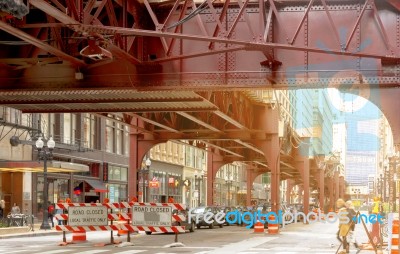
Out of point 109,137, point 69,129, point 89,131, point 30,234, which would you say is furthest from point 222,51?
point 109,137

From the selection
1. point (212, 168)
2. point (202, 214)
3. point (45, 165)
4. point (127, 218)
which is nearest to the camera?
point (127, 218)

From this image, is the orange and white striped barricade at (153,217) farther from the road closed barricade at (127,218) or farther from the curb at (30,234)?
the curb at (30,234)

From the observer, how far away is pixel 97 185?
6062 centimetres

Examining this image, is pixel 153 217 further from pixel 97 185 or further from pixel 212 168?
pixel 97 185

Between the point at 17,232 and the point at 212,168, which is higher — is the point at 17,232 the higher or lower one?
the lower one

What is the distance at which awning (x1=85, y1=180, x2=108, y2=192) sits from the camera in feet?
195

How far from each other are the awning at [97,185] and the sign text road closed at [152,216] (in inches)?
1286

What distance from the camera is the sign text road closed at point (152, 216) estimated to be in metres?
26.8

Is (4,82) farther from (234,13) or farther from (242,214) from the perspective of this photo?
(242,214)

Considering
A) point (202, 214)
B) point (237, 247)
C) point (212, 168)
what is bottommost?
point (237, 247)

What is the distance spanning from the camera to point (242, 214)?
5544 cm

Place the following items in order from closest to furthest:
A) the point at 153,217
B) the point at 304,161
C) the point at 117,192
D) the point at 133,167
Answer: the point at 153,217, the point at 133,167, the point at 117,192, the point at 304,161

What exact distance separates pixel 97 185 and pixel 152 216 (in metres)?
34.3

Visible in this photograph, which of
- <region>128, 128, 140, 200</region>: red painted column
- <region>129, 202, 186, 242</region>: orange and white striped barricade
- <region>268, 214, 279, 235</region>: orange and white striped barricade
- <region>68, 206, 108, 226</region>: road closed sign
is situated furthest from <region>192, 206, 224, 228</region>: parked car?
<region>129, 202, 186, 242</region>: orange and white striped barricade
